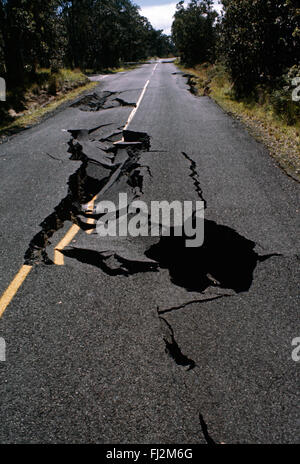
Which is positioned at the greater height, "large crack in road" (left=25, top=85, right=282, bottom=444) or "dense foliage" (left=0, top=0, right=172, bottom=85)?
"dense foliage" (left=0, top=0, right=172, bottom=85)

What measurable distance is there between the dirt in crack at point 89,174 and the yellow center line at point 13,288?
14 cm

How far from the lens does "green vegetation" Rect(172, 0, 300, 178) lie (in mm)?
8420

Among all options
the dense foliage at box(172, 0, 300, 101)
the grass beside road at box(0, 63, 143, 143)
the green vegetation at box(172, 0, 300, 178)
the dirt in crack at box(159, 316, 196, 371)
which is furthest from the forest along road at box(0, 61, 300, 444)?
the dense foliage at box(172, 0, 300, 101)

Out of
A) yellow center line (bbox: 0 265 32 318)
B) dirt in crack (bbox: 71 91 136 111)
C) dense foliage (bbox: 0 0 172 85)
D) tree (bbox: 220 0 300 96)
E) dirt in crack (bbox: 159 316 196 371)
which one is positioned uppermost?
dense foliage (bbox: 0 0 172 85)

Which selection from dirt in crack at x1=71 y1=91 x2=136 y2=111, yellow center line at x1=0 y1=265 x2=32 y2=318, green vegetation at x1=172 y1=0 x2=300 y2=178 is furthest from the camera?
dirt in crack at x1=71 y1=91 x2=136 y2=111

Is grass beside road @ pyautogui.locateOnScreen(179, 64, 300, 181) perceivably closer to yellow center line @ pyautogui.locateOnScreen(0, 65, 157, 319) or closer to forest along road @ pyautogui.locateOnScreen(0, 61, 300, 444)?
forest along road @ pyautogui.locateOnScreen(0, 61, 300, 444)

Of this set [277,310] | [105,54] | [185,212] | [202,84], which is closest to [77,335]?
[277,310]

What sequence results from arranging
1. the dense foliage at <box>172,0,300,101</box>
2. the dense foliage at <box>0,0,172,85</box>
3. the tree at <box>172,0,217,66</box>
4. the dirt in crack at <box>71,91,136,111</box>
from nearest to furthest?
the dense foliage at <box>172,0,300,101</box>
the dirt in crack at <box>71,91,136,111</box>
the dense foliage at <box>0,0,172,85</box>
the tree at <box>172,0,217,66</box>

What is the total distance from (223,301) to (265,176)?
3650mm

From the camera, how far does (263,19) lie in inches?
426

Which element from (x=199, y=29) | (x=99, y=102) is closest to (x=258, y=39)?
(x=99, y=102)

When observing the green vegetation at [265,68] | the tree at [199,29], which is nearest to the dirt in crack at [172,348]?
the green vegetation at [265,68]

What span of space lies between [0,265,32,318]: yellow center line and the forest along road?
0.01 metres

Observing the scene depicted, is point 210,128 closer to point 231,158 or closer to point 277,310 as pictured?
point 231,158
